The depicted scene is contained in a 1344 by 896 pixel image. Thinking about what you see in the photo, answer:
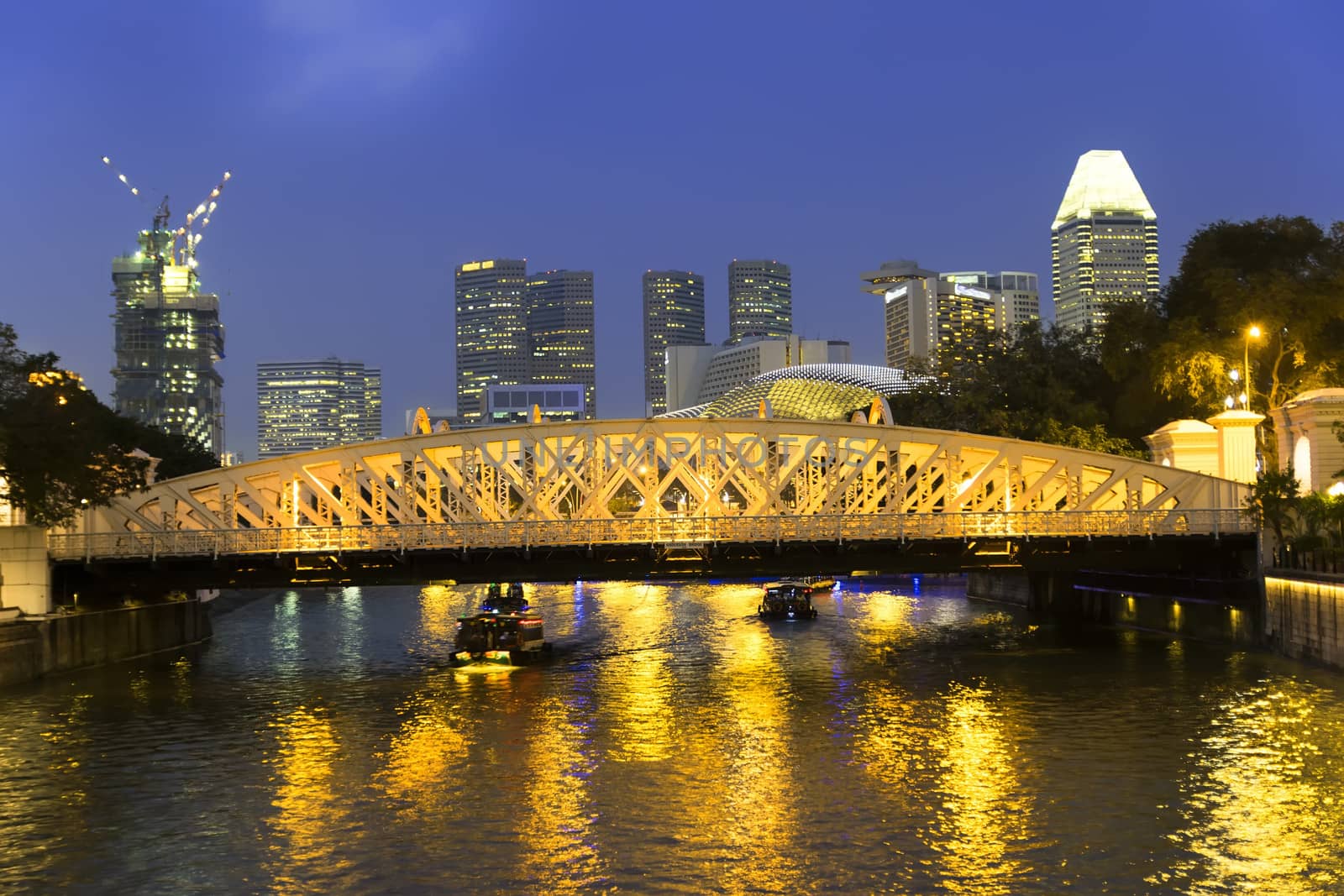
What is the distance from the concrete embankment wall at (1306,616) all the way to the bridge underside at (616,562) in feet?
17.7

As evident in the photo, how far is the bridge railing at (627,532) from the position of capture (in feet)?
238

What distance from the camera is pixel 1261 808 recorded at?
41.2 m

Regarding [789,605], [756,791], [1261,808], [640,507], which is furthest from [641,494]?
[1261,808]

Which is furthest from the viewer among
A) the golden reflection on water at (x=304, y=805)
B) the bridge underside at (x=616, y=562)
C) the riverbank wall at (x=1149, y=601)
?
the riverbank wall at (x=1149, y=601)

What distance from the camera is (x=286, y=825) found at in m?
41.4

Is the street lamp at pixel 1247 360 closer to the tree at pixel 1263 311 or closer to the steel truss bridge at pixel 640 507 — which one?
the tree at pixel 1263 311

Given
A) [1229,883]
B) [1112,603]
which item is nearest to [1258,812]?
[1229,883]

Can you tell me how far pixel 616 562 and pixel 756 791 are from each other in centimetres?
3194

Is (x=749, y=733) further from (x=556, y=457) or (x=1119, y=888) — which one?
(x=556, y=457)

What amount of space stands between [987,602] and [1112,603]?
102 ft

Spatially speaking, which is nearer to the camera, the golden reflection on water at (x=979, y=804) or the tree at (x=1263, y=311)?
the golden reflection on water at (x=979, y=804)

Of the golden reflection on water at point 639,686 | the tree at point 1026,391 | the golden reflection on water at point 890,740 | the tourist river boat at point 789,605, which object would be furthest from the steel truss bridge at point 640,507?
the tree at point 1026,391

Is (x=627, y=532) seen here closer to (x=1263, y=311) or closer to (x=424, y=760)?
(x=424, y=760)

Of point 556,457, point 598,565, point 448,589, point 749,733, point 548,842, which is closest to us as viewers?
point 548,842
